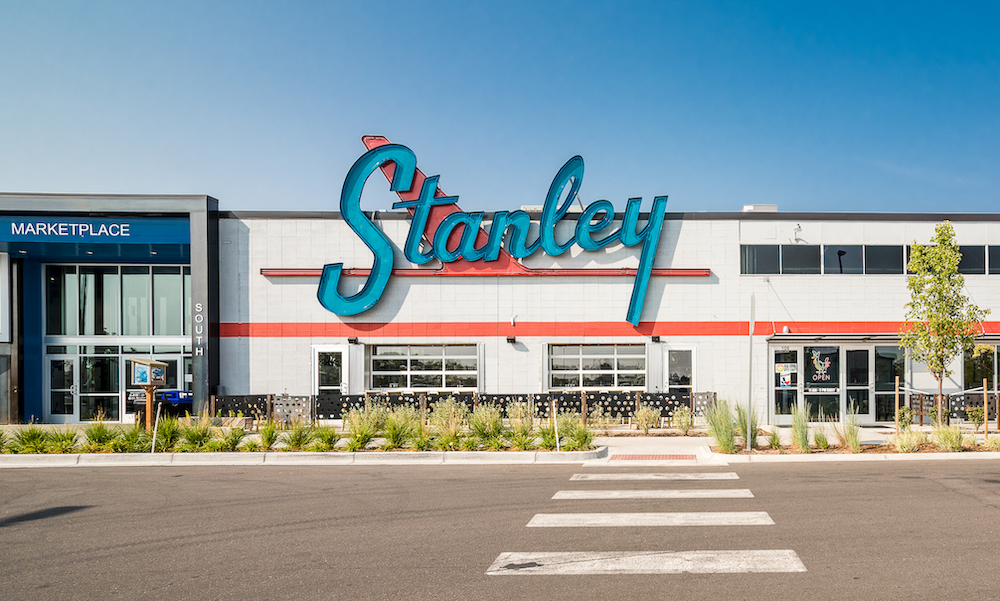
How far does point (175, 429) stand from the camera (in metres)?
16.9

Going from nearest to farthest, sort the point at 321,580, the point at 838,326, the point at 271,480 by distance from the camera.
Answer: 1. the point at 321,580
2. the point at 271,480
3. the point at 838,326

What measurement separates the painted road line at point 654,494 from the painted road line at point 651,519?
1225mm

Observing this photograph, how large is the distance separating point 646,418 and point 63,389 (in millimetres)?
18563

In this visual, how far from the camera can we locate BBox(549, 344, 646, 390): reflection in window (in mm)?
23562

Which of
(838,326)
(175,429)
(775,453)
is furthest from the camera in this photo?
(838,326)

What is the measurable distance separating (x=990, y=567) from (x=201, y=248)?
2105 centimetres

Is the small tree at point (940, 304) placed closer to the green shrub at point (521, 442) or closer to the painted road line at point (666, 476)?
the painted road line at point (666, 476)

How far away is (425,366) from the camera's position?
23703mm

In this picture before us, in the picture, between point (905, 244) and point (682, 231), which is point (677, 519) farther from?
point (905, 244)

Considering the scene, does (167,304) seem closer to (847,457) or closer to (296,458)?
(296,458)

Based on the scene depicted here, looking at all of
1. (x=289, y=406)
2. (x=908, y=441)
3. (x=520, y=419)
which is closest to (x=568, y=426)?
(x=520, y=419)

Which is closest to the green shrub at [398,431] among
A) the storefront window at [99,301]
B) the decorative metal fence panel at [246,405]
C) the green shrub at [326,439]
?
the green shrub at [326,439]

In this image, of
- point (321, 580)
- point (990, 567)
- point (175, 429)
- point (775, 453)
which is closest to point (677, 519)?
point (990, 567)

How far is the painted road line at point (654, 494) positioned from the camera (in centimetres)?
1120
